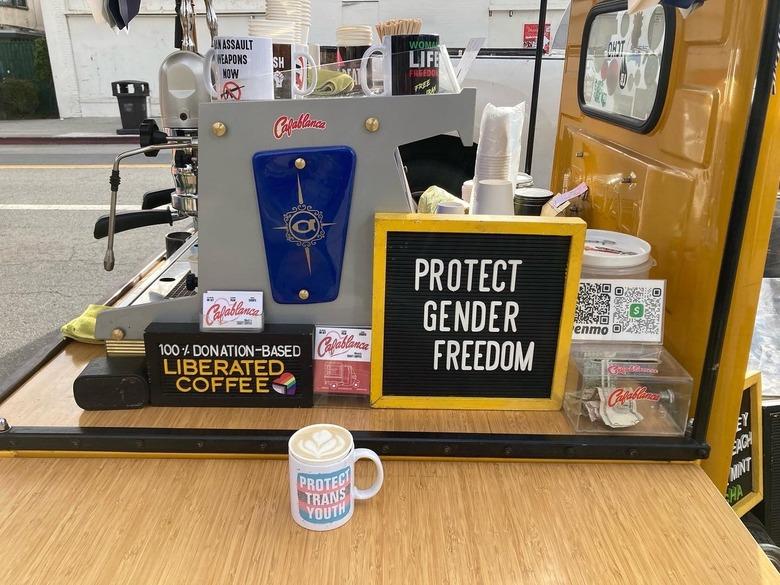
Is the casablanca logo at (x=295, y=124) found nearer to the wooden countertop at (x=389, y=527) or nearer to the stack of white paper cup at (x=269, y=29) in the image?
the stack of white paper cup at (x=269, y=29)

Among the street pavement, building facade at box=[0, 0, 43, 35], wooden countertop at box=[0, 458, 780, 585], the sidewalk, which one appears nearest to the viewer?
wooden countertop at box=[0, 458, 780, 585]

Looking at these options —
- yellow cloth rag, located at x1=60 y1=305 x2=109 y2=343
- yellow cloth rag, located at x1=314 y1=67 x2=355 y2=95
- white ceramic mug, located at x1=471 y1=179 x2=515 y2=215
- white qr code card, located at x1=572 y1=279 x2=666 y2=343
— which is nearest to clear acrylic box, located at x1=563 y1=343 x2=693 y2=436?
white qr code card, located at x1=572 y1=279 x2=666 y2=343

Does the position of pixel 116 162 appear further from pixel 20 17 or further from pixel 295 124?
pixel 20 17

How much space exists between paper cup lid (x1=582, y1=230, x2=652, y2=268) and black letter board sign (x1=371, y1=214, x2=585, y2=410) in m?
0.09

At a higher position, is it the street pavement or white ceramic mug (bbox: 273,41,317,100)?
white ceramic mug (bbox: 273,41,317,100)

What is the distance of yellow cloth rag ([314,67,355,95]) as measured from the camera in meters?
1.22

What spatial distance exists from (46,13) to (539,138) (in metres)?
11.6

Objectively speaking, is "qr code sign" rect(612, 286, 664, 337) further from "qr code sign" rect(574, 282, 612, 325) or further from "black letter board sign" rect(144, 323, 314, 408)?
"black letter board sign" rect(144, 323, 314, 408)

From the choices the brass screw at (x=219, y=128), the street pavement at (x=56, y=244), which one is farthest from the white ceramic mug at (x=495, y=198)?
the street pavement at (x=56, y=244)

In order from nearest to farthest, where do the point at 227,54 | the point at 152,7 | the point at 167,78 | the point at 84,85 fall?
the point at 227,54 < the point at 167,78 < the point at 152,7 < the point at 84,85

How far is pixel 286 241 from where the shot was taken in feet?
3.68

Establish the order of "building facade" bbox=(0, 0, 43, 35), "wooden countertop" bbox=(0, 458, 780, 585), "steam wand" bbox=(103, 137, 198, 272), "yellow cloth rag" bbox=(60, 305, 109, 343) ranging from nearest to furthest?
"wooden countertop" bbox=(0, 458, 780, 585), "steam wand" bbox=(103, 137, 198, 272), "yellow cloth rag" bbox=(60, 305, 109, 343), "building facade" bbox=(0, 0, 43, 35)

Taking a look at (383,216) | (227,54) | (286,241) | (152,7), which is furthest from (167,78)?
(152,7)

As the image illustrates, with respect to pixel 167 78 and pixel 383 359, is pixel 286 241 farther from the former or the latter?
pixel 167 78
